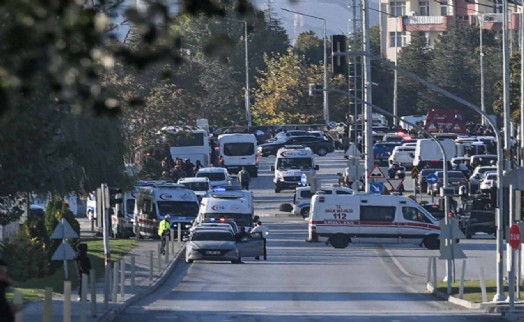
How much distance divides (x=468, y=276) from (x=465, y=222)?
46.2 ft

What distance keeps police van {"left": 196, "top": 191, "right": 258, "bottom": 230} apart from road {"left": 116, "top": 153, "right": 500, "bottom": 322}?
153cm

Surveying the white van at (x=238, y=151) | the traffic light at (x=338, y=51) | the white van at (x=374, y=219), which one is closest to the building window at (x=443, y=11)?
the white van at (x=238, y=151)

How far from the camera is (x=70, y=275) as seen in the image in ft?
129

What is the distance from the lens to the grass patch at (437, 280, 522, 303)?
32975 mm

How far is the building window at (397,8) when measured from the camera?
155m

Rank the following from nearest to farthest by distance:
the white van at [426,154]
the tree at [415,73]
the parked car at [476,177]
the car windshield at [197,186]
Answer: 1. the car windshield at [197,186]
2. the parked car at [476,177]
3. the white van at [426,154]
4. the tree at [415,73]

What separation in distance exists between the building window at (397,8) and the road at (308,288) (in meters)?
101

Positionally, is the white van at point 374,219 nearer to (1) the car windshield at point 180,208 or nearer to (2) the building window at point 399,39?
(1) the car windshield at point 180,208

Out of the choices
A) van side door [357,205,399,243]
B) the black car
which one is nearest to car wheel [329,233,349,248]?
van side door [357,205,399,243]

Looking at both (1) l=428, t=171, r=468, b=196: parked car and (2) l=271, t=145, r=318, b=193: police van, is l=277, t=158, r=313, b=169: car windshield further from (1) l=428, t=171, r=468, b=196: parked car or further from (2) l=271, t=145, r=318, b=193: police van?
(1) l=428, t=171, r=468, b=196: parked car

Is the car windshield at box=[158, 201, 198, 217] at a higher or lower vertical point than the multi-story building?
lower

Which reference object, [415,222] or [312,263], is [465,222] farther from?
[312,263]

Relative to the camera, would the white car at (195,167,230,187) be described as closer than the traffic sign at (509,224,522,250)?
No

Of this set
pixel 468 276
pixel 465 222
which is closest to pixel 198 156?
pixel 465 222
